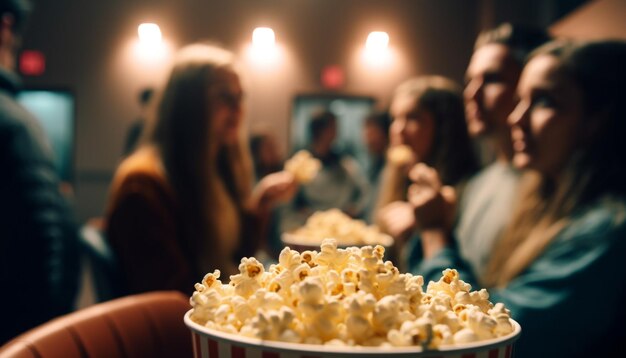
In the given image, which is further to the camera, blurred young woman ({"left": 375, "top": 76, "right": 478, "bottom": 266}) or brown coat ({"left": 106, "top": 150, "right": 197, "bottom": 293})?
blurred young woman ({"left": 375, "top": 76, "right": 478, "bottom": 266})

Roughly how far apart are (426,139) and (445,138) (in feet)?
0.23

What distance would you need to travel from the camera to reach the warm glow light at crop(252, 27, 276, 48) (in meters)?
5.39

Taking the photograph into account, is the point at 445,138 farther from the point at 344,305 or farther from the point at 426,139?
the point at 344,305

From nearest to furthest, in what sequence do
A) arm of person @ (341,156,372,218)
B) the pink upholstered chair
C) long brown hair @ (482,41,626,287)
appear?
1. the pink upholstered chair
2. long brown hair @ (482,41,626,287)
3. arm of person @ (341,156,372,218)

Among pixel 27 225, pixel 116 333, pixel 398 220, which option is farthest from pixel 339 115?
pixel 116 333

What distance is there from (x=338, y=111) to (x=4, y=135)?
361cm

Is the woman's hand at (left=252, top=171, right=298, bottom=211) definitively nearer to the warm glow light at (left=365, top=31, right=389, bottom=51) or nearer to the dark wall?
the dark wall

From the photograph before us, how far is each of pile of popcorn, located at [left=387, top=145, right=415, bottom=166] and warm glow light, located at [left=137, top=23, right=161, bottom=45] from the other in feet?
10.6

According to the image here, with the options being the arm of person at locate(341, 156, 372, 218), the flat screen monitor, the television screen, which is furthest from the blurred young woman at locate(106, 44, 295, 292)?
the television screen

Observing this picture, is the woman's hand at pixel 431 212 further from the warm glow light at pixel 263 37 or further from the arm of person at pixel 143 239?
the warm glow light at pixel 263 37

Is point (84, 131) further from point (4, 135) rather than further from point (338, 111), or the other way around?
point (4, 135)

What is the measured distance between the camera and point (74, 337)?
0.93 m

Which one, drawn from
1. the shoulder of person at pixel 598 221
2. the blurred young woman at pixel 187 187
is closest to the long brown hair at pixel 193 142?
the blurred young woman at pixel 187 187

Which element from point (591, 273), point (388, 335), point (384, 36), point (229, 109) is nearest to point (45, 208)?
point (229, 109)
